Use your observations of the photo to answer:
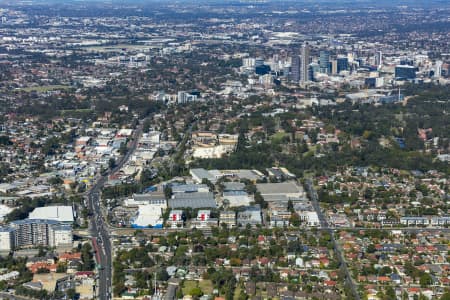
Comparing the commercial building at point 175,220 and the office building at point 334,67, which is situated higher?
the commercial building at point 175,220

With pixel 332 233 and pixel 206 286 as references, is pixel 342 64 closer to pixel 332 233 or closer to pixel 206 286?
pixel 332 233

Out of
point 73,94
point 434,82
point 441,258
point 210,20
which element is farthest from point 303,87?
point 210,20

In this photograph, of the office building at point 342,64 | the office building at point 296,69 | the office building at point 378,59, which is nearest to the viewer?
the office building at point 296,69

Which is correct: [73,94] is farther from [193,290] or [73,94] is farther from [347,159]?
[193,290]

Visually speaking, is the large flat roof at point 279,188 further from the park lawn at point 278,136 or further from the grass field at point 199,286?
the grass field at point 199,286

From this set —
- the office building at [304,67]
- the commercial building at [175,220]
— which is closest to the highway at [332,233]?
the commercial building at [175,220]

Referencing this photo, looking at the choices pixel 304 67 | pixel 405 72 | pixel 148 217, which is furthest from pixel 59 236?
pixel 405 72

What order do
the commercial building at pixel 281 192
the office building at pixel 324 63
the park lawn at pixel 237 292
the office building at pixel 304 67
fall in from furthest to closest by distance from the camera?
the office building at pixel 324 63
the office building at pixel 304 67
the commercial building at pixel 281 192
the park lawn at pixel 237 292
